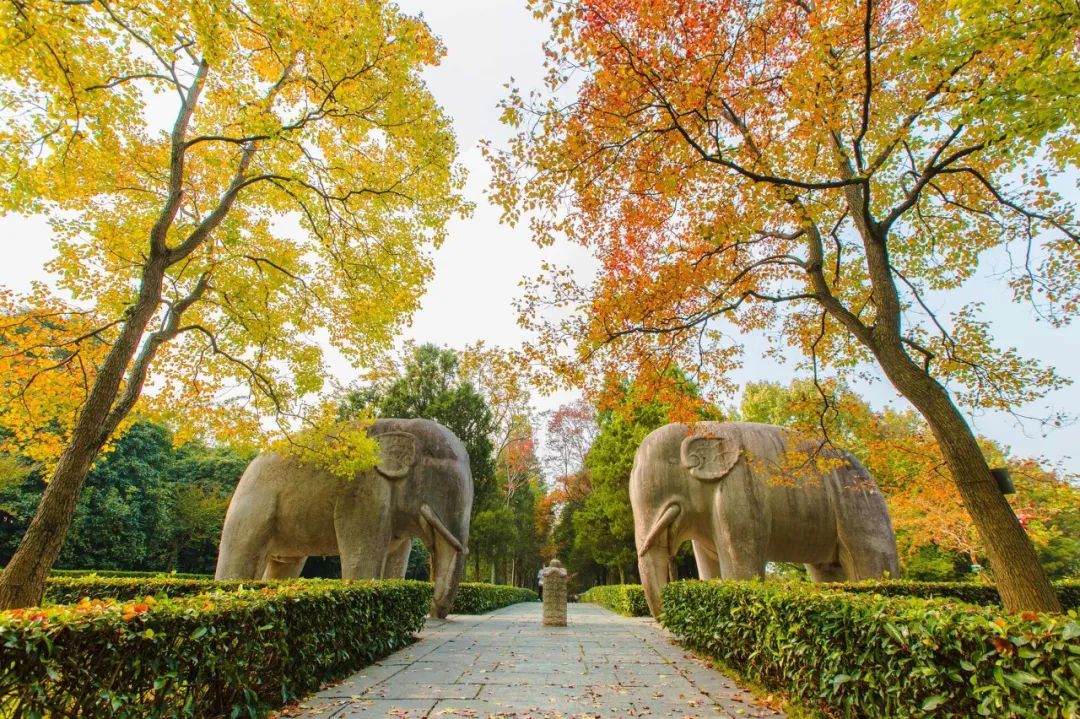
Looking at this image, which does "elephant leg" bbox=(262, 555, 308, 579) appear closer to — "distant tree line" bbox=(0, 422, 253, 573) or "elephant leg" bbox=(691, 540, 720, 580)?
"elephant leg" bbox=(691, 540, 720, 580)

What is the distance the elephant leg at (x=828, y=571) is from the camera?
9570 mm

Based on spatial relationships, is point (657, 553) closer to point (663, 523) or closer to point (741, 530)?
point (663, 523)

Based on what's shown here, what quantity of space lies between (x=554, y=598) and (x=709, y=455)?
4.48 meters

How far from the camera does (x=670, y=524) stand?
934 cm

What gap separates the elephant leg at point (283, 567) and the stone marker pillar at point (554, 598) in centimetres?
490

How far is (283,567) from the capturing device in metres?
10.9

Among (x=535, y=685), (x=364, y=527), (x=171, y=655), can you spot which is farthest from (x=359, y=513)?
(x=171, y=655)

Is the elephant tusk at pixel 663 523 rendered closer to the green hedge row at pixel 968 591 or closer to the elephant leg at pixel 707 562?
the elephant leg at pixel 707 562

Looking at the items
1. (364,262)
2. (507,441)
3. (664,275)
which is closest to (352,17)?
(364,262)

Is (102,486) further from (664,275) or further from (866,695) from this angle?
(866,695)

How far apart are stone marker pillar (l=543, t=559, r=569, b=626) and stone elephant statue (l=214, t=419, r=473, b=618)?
2.27 m

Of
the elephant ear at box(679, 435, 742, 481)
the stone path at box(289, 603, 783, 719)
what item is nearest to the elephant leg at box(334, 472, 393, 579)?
the stone path at box(289, 603, 783, 719)

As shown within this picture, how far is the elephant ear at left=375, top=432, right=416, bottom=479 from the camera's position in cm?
941

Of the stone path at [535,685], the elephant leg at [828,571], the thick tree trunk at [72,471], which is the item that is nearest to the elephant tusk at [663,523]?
the stone path at [535,685]
